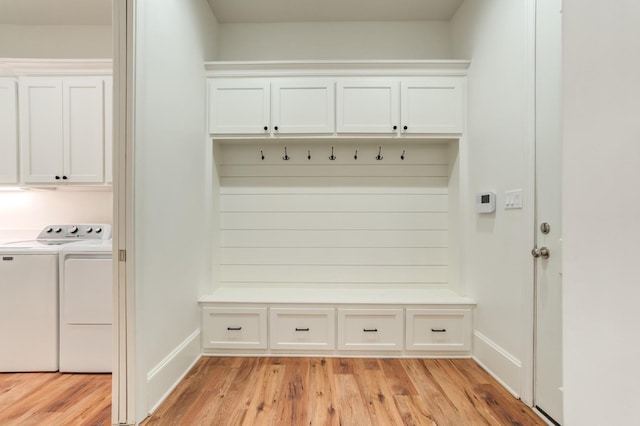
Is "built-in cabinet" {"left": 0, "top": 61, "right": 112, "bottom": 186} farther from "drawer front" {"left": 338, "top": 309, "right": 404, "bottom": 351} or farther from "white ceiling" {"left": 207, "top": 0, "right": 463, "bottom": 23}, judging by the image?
"drawer front" {"left": 338, "top": 309, "right": 404, "bottom": 351}

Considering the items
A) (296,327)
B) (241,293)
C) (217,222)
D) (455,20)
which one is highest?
(455,20)

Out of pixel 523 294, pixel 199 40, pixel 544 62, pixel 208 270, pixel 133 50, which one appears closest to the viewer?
pixel 133 50

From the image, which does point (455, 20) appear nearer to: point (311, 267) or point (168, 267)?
point (311, 267)

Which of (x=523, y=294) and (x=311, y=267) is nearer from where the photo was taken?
(x=523, y=294)

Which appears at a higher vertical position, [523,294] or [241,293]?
[523,294]

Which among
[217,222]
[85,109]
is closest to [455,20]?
[217,222]

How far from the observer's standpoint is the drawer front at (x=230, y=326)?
2.53m

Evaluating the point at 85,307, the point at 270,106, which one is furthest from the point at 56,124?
the point at 270,106

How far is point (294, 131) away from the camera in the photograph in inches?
105

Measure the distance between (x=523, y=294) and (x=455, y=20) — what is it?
2484 millimetres

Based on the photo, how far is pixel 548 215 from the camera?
1738 millimetres

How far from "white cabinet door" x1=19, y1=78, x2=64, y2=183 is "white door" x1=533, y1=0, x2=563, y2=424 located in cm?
350

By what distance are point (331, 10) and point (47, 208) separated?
320 centimetres

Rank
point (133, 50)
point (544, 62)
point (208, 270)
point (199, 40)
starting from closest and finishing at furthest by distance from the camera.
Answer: point (133, 50) < point (544, 62) < point (199, 40) < point (208, 270)
